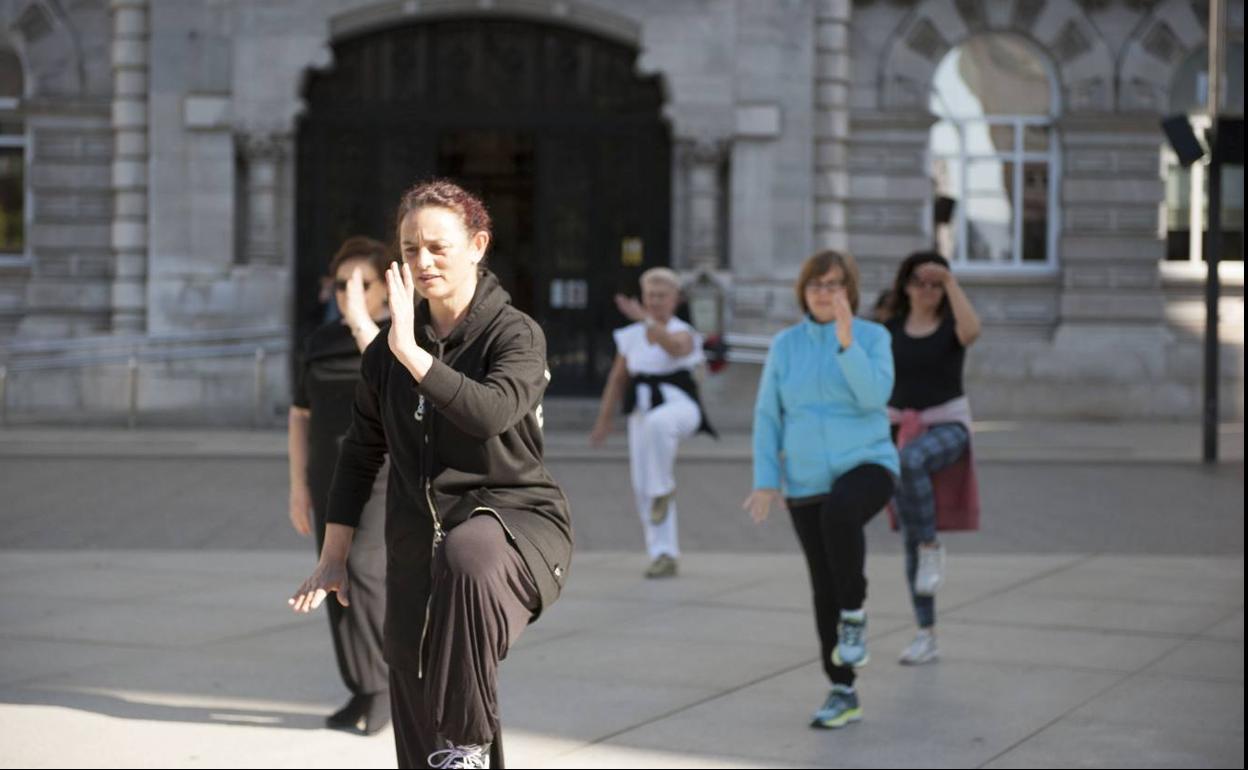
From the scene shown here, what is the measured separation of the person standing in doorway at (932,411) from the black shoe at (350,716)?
8.53ft

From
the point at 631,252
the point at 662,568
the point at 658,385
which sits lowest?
the point at 662,568

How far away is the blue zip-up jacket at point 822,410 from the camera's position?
756 centimetres

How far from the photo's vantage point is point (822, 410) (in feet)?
25.1

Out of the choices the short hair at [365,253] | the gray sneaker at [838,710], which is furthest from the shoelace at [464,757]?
the short hair at [365,253]

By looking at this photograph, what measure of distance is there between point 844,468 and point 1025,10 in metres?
18.8

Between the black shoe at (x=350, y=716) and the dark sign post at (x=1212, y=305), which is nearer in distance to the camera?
the black shoe at (x=350, y=716)

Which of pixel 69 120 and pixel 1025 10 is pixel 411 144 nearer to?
pixel 69 120

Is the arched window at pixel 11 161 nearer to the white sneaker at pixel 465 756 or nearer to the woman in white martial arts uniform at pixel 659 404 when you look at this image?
the woman in white martial arts uniform at pixel 659 404

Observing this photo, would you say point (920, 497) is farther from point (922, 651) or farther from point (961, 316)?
point (961, 316)

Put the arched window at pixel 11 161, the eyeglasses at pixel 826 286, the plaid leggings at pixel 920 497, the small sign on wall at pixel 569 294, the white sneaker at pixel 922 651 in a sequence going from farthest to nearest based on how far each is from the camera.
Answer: the arched window at pixel 11 161 < the small sign on wall at pixel 569 294 < the plaid leggings at pixel 920 497 < the white sneaker at pixel 922 651 < the eyeglasses at pixel 826 286

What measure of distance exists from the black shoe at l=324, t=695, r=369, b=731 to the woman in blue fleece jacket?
5.05ft

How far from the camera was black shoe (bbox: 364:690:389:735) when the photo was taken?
23.7 ft

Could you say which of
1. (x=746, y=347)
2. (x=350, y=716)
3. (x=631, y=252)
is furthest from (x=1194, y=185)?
(x=350, y=716)

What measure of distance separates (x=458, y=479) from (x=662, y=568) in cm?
666
